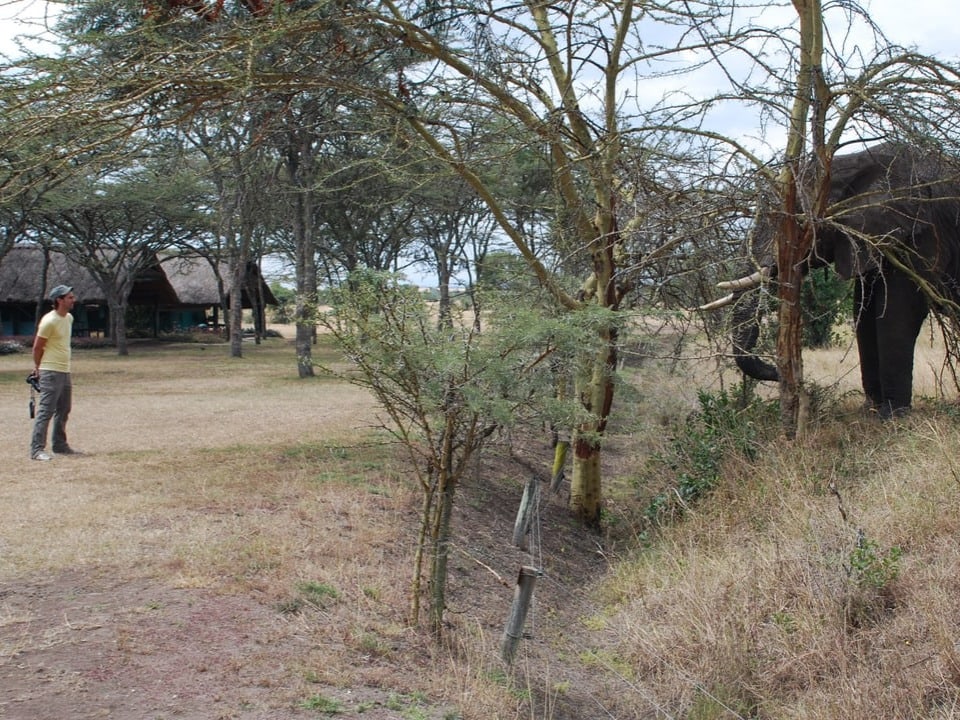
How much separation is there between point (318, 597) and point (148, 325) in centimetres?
3947

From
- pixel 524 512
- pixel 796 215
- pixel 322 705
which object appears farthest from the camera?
pixel 796 215

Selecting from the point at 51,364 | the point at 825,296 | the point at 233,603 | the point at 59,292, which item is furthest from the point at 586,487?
the point at 825,296

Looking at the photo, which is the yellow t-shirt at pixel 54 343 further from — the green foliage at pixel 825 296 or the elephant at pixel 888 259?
the green foliage at pixel 825 296

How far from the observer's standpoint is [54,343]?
32.0 feet

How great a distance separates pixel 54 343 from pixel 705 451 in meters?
6.64

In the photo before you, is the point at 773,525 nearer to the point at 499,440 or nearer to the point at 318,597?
the point at 499,440

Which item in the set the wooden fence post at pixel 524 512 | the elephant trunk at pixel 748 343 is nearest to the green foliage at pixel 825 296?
the elephant trunk at pixel 748 343

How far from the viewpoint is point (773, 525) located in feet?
23.2

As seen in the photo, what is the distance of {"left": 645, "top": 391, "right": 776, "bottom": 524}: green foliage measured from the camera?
29.5 feet

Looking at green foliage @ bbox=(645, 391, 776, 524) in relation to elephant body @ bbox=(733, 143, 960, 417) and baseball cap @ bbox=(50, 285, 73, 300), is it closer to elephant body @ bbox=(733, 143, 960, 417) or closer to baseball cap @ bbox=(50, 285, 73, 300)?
elephant body @ bbox=(733, 143, 960, 417)

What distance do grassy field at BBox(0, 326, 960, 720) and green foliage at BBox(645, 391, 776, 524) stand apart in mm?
72

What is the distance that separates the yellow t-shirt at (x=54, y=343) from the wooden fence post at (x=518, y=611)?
20.6 ft

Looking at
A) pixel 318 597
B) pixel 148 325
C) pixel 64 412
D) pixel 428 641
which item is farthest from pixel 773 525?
pixel 148 325

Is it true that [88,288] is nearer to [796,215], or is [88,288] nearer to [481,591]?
[481,591]
